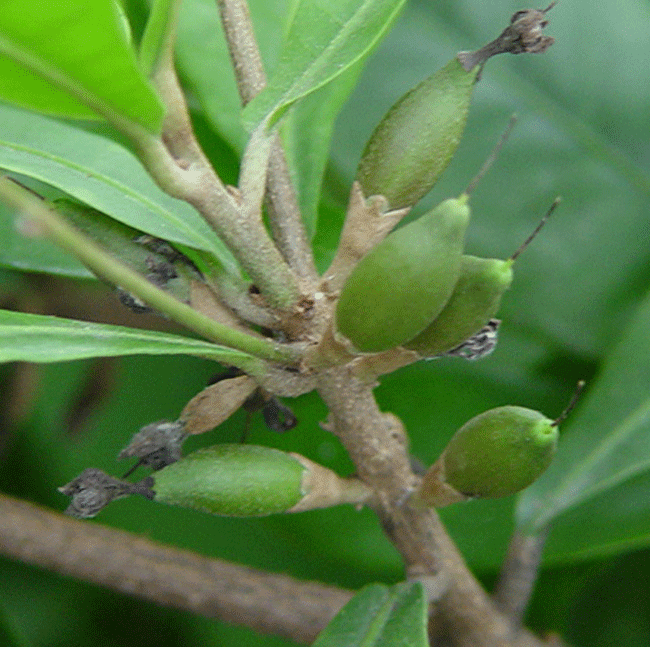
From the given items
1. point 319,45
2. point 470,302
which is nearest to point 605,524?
point 470,302

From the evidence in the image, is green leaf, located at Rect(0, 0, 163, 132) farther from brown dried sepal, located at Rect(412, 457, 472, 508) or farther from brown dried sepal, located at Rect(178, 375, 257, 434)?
brown dried sepal, located at Rect(412, 457, 472, 508)

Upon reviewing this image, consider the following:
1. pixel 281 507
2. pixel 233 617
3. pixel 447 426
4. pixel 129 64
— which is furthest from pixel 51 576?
pixel 129 64

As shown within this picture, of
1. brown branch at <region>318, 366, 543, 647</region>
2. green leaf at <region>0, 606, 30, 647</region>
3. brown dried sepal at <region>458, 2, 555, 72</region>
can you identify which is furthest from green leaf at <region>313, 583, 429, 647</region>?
green leaf at <region>0, 606, 30, 647</region>

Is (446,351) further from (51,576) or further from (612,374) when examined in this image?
(51,576)

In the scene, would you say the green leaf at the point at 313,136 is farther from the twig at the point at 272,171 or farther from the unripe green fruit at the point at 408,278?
the unripe green fruit at the point at 408,278

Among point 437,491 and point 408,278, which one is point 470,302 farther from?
point 437,491

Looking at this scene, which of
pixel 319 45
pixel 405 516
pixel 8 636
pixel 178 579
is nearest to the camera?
pixel 319 45

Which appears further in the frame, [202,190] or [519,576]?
[519,576]
